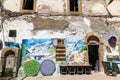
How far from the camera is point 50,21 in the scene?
13.3 metres

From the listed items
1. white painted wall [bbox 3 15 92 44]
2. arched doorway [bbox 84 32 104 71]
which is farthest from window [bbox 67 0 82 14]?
arched doorway [bbox 84 32 104 71]

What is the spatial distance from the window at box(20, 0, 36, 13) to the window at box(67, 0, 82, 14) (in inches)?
95.0

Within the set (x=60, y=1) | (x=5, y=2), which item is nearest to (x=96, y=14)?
(x=60, y=1)

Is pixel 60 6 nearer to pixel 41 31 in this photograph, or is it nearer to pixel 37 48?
pixel 41 31

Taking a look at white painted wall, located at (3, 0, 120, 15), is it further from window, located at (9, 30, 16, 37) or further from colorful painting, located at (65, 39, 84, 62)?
colorful painting, located at (65, 39, 84, 62)

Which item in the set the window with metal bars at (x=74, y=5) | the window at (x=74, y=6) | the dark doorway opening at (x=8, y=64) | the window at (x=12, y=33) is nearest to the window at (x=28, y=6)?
the window at (x=12, y=33)

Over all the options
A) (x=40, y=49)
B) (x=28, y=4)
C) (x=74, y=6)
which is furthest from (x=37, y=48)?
(x=74, y=6)

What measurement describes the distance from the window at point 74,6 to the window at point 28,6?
241 cm

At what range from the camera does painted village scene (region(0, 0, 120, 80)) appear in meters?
12.3

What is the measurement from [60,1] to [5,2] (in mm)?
3725

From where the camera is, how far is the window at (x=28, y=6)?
43.6ft

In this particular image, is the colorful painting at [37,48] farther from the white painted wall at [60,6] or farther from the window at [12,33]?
the white painted wall at [60,6]

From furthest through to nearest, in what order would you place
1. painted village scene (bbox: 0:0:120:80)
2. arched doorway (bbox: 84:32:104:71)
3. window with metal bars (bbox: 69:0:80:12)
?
window with metal bars (bbox: 69:0:80:12), arched doorway (bbox: 84:32:104:71), painted village scene (bbox: 0:0:120:80)

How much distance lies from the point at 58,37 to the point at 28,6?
3.07 m
